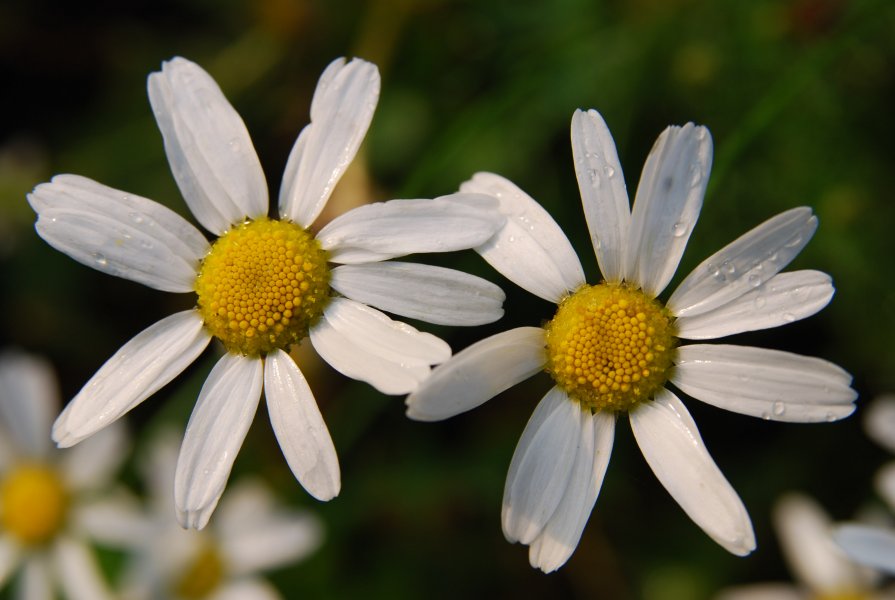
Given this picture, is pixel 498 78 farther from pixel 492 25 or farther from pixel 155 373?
pixel 155 373

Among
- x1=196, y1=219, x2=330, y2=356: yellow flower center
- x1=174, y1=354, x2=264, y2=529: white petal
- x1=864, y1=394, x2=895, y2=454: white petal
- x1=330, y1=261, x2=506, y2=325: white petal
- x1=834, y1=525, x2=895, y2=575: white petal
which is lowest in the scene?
x1=864, y1=394, x2=895, y2=454: white petal

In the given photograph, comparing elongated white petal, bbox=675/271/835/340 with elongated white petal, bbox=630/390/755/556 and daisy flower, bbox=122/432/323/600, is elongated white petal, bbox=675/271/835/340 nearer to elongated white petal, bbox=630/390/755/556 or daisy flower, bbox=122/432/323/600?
elongated white petal, bbox=630/390/755/556

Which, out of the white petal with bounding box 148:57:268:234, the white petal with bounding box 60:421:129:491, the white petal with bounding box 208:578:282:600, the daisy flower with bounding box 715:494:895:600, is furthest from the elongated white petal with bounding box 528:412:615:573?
the white petal with bounding box 60:421:129:491

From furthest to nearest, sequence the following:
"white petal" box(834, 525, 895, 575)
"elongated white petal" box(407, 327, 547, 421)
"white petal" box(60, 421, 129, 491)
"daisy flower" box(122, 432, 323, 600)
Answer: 1. "white petal" box(60, 421, 129, 491)
2. "daisy flower" box(122, 432, 323, 600)
3. "white petal" box(834, 525, 895, 575)
4. "elongated white petal" box(407, 327, 547, 421)

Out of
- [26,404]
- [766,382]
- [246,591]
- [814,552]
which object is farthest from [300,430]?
[814,552]

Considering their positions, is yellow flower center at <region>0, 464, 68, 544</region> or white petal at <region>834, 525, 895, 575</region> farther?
yellow flower center at <region>0, 464, 68, 544</region>

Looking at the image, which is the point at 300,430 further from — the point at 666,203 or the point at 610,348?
the point at 666,203

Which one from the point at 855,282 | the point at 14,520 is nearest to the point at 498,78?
the point at 855,282

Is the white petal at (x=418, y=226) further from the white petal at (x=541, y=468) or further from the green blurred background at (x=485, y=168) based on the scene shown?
the green blurred background at (x=485, y=168)
